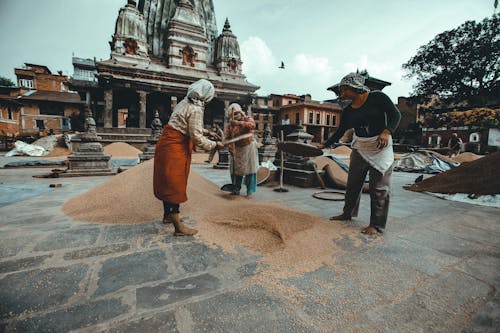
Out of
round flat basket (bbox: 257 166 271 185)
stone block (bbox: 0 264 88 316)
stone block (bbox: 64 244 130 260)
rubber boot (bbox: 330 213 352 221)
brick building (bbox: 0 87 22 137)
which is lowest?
stone block (bbox: 64 244 130 260)

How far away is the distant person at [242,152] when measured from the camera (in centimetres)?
394

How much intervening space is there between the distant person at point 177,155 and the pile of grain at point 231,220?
38cm

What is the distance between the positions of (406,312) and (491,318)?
41 centimetres

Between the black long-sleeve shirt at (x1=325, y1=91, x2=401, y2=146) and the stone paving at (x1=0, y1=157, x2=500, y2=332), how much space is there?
110 centimetres

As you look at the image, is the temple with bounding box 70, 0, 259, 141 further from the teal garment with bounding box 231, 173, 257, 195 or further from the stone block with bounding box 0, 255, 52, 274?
the stone block with bounding box 0, 255, 52, 274

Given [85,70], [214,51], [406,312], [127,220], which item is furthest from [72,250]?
[85,70]

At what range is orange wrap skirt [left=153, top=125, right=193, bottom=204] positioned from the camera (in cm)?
226

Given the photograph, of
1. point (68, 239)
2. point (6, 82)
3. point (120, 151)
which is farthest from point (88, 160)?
point (6, 82)

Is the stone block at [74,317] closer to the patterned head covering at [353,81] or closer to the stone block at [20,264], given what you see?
the stone block at [20,264]

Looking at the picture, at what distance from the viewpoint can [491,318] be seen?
3.92 feet

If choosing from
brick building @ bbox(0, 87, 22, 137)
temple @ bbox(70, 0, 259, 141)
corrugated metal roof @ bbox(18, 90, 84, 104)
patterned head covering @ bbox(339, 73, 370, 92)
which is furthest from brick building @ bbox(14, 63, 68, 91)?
patterned head covering @ bbox(339, 73, 370, 92)

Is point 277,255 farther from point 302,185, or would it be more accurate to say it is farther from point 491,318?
point 302,185

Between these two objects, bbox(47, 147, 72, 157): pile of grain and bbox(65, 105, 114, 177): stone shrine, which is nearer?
bbox(65, 105, 114, 177): stone shrine

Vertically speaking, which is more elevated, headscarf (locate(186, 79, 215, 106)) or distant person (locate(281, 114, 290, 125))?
distant person (locate(281, 114, 290, 125))
